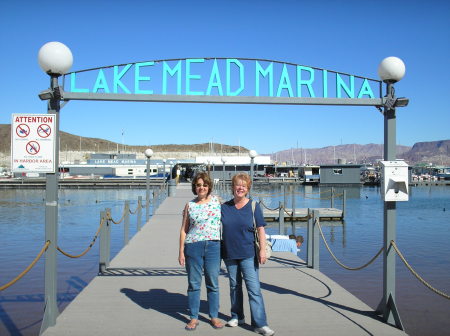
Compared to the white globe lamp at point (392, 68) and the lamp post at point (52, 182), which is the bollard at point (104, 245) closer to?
the lamp post at point (52, 182)

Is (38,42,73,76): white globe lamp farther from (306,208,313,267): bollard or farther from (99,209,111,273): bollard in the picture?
(306,208,313,267): bollard

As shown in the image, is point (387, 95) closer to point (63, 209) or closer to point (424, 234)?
point (424, 234)

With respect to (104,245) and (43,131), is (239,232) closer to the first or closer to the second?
(43,131)

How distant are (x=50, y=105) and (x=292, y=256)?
6111 mm

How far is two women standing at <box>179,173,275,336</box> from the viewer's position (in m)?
5.18

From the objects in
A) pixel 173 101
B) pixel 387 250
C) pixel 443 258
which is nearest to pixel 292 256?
pixel 387 250

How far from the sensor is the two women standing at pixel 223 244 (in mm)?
5176

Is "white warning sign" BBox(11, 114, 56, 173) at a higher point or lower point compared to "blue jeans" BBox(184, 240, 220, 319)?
higher

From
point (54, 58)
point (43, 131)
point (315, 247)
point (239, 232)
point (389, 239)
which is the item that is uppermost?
point (54, 58)

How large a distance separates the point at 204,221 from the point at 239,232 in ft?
1.35

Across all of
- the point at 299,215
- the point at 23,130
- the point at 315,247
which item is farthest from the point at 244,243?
the point at 299,215

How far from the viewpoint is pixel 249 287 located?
5195mm

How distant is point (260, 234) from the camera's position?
17.1 feet

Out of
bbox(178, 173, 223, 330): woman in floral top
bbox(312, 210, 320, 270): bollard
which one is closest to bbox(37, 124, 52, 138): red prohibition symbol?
bbox(178, 173, 223, 330): woman in floral top
